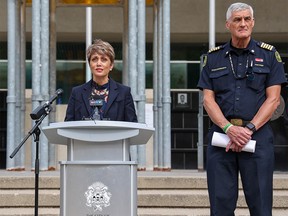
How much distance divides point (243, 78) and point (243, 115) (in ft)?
0.79

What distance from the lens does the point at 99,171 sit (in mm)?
4477

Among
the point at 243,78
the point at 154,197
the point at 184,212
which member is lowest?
the point at 184,212

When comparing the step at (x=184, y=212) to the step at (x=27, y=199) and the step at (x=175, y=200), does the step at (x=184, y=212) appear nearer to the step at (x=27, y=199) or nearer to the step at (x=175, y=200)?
the step at (x=175, y=200)

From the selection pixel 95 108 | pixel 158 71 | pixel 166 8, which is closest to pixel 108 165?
pixel 95 108

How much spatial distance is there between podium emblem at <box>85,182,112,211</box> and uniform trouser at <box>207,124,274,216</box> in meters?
0.75

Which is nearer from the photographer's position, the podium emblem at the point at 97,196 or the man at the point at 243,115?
the podium emblem at the point at 97,196

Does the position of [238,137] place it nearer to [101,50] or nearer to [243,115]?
[243,115]

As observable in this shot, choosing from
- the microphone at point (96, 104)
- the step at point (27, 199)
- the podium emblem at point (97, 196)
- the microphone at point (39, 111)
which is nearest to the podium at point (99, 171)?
the podium emblem at point (97, 196)

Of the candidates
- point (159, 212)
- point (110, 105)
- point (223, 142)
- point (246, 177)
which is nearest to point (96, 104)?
point (110, 105)

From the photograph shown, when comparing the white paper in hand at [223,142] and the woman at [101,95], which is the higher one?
the woman at [101,95]

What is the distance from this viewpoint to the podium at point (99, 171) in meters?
4.46

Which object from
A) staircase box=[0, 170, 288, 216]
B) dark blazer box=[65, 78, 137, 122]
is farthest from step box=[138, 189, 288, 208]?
dark blazer box=[65, 78, 137, 122]

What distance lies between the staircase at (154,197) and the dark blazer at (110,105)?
2.58m

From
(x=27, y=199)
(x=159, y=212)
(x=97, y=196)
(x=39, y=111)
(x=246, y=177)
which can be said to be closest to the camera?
(x=97, y=196)
